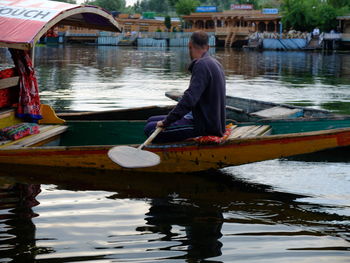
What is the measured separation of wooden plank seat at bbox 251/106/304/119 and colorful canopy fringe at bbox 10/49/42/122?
3.28 meters

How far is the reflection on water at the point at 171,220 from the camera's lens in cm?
463

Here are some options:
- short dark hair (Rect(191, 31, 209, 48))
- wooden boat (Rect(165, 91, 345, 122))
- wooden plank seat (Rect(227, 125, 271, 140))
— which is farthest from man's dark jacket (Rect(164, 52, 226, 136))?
wooden boat (Rect(165, 91, 345, 122))

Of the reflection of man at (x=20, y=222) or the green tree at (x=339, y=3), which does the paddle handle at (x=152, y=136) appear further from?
the green tree at (x=339, y=3)

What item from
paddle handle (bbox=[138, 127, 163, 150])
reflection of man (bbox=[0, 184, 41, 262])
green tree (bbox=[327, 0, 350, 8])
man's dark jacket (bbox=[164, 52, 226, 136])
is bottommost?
reflection of man (bbox=[0, 184, 41, 262])

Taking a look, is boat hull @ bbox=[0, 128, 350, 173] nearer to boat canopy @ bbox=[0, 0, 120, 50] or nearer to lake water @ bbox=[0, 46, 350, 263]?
lake water @ bbox=[0, 46, 350, 263]

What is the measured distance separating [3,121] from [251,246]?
4.25 metres

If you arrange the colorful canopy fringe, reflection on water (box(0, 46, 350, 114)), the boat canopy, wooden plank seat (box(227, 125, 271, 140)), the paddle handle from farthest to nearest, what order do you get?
reflection on water (box(0, 46, 350, 114)), the colorful canopy fringe, wooden plank seat (box(227, 125, 271, 140)), the boat canopy, the paddle handle

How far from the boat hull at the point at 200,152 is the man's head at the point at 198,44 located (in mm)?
1000

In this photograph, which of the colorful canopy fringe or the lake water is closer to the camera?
the lake water

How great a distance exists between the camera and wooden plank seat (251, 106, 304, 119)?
9.02 m

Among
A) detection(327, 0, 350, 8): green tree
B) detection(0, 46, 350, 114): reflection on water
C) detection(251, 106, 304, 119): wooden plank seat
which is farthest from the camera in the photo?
detection(327, 0, 350, 8): green tree

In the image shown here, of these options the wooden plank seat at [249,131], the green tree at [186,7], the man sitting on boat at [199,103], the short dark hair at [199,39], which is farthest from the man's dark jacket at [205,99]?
the green tree at [186,7]

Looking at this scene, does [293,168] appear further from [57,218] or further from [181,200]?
[57,218]

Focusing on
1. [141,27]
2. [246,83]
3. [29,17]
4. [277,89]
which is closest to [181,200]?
[29,17]
